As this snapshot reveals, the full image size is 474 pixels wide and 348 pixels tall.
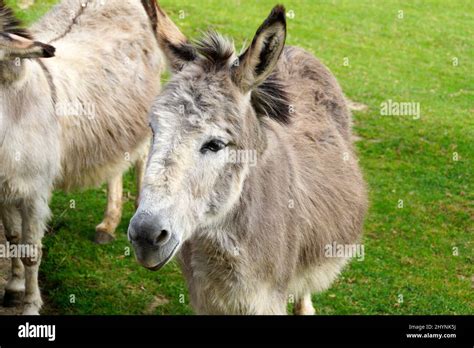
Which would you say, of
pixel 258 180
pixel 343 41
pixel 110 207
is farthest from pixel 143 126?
pixel 343 41

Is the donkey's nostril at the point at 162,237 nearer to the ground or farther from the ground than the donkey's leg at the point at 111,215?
nearer to the ground

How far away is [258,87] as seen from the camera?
12.9 feet

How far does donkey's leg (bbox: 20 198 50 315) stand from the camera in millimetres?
5199

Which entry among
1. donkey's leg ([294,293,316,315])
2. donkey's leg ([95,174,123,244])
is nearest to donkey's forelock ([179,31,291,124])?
donkey's leg ([294,293,316,315])

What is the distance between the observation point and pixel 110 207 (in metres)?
7.05

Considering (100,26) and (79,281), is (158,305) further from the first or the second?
(100,26)

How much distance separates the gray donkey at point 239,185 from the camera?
3297 millimetres

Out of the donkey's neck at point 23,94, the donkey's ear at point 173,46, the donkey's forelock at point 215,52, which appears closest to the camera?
the donkey's forelock at point 215,52

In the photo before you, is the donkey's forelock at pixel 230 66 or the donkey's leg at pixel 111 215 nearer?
the donkey's forelock at pixel 230 66

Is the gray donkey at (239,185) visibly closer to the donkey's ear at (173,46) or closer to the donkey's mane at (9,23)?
the donkey's ear at (173,46)

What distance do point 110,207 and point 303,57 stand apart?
2.55 metres

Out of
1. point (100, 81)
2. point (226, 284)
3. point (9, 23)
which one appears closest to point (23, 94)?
point (9, 23)

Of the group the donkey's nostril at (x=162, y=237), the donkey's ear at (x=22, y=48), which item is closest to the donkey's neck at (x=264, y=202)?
the donkey's nostril at (x=162, y=237)

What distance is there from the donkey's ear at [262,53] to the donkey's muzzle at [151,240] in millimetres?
873
